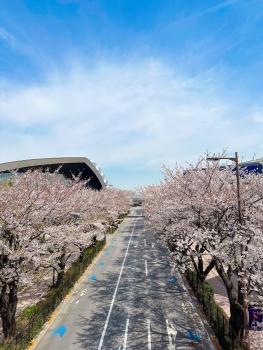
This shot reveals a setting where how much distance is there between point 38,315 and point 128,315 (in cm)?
526

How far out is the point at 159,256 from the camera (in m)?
38.1

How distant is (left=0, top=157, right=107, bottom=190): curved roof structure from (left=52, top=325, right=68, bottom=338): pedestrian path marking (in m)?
28.9

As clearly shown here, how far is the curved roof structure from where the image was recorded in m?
55.8

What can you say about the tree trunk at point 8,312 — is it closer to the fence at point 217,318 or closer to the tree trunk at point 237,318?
the fence at point 217,318

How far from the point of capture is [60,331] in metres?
18.4

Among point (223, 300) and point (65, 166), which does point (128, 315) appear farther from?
point (65, 166)

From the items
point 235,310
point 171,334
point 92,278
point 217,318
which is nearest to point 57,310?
point 171,334

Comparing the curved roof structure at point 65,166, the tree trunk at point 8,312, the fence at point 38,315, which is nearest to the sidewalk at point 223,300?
the fence at point 38,315

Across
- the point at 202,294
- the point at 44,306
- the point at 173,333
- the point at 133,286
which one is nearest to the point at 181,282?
the point at 133,286

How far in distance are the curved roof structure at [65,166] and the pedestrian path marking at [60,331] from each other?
28.9 m

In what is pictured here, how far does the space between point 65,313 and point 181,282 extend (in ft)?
33.2

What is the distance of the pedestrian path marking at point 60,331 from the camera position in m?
18.0

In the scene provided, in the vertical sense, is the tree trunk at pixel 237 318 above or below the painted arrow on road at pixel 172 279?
above

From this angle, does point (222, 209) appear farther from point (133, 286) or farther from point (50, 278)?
point (50, 278)
